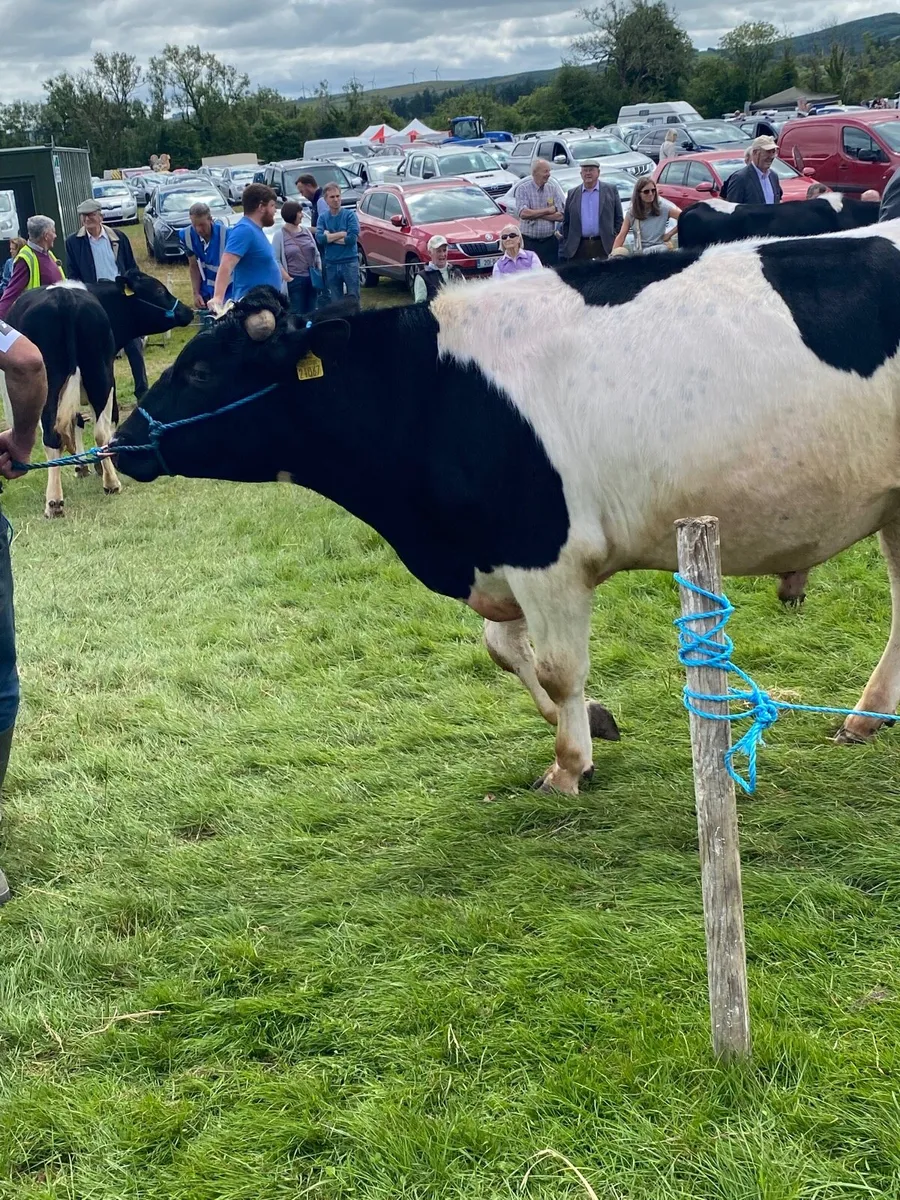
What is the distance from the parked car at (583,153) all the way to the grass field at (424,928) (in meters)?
23.3

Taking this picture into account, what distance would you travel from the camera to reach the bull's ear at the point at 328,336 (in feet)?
14.4

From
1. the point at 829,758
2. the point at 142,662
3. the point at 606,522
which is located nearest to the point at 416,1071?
the point at 606,522

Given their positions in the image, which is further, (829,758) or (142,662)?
(142,662)

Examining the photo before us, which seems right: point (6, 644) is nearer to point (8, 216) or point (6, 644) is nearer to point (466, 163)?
point (8, 216)

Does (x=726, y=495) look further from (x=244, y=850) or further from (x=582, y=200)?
(x=582, y=200)

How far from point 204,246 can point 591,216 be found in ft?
14.3

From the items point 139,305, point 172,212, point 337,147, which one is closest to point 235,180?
point 337,147

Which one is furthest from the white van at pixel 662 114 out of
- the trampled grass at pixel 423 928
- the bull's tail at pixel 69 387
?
the trampled grass at pixel 423 928

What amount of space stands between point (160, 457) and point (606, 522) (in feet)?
5.82

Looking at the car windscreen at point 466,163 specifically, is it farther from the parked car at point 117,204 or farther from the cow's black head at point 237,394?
the cow's black head at point 237,394

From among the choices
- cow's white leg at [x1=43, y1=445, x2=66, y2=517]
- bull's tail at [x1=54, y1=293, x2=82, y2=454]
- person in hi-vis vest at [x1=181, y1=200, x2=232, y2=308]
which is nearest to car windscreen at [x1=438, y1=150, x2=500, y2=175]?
person in hi-vis vest at [x1=181, y1=200, x2=232, y2=308]

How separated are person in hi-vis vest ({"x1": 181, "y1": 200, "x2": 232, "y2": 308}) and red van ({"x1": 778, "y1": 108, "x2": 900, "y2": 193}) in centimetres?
1116

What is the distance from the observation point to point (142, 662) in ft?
21.3

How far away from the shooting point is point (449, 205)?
19688mm
